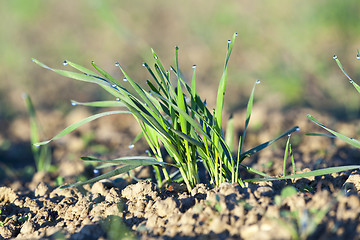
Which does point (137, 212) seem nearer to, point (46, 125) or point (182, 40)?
point (46, 125)

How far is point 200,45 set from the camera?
5234mm

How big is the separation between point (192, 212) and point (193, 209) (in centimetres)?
1

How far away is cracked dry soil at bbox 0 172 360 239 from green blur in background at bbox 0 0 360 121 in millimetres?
2112

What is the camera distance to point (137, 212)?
1824mm

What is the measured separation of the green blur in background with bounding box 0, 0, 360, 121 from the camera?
13.5 feet

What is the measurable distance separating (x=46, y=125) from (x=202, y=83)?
175 centimetres

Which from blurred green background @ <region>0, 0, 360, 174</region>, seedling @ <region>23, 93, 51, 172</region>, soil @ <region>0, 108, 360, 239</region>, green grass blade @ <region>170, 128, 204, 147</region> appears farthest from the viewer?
blurred green background @ <region>0, 0, 360, 174</region>

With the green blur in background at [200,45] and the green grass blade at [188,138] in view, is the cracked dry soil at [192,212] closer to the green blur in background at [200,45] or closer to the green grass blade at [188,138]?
the green grass blade at [188,138]

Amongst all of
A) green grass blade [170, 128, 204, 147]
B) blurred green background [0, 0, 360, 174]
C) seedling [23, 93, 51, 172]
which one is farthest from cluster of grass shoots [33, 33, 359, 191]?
blurred green background [0, 0, 360, 174]

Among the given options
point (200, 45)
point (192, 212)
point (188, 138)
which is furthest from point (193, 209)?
point (200, 45)

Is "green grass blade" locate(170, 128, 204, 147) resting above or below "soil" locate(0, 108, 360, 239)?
above

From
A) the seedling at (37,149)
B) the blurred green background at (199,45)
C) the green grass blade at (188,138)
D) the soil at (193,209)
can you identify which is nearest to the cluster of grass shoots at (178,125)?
the green grass blade at (188,138)

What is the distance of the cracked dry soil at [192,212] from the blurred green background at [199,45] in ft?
6.14

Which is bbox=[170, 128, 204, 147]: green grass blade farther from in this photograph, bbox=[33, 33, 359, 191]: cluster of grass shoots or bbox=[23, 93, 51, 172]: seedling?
bbox=[23, 93, 51, 172]: seedling
